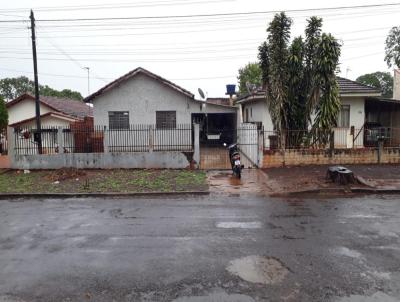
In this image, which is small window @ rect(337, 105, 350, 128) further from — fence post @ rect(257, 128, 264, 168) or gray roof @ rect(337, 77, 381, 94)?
fence post @ rect(257, 128, 264, 168)

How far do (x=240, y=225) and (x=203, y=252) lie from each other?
1.78m

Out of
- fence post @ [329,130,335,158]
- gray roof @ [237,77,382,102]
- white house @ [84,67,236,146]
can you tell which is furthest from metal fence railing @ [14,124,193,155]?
fence post @ [329,130,335,158]

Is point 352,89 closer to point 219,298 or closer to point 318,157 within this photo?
point 318,157

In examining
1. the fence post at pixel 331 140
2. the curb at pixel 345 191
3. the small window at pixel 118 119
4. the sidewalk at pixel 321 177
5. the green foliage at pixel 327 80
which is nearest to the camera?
the curb at pixel 345 191

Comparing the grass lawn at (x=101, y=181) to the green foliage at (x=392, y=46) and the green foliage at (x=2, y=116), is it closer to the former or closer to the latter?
the green foliage at (x=2, y=116)

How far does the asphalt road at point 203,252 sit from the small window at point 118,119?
11527mm

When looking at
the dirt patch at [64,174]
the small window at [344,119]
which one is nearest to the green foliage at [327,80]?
the small window at [344,119]

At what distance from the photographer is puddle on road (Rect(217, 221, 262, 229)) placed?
7.74 m

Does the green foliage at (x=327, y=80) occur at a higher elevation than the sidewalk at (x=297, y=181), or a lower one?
higher

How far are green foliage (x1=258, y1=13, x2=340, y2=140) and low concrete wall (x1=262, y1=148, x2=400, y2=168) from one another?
811mm

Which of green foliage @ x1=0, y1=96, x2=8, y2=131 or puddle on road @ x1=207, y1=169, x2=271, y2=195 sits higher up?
green foliage @ x1=0, y1=96, x2=8, y2=131

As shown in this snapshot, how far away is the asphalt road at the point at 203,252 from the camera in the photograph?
192 inches

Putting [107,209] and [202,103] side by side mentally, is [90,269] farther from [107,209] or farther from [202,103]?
[202,103]

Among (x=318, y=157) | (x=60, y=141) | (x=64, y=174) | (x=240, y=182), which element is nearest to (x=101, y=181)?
(x=64, y=174)
